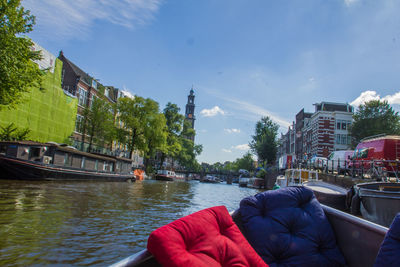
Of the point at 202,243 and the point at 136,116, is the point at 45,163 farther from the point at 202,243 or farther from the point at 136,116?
the point at 202,243

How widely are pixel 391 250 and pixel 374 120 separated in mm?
37598

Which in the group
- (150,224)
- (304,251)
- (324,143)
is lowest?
(150,224)

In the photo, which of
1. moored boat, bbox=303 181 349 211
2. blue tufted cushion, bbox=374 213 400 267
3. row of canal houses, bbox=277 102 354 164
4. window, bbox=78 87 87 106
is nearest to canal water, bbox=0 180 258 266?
blue tufted cushion, bbox=374 213 400 267

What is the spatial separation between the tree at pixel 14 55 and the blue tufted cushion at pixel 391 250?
50.5 ft

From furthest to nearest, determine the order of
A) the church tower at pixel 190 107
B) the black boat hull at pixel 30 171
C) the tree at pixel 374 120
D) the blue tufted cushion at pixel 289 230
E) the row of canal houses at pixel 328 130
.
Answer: the church tower at pixel 190 107, the row of canal houses at pixel 328 130, the tree at pixel 374 120, the black boat hull at pixel 30 171, the blue tufted cushion at pixel 289 230

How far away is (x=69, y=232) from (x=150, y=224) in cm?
205

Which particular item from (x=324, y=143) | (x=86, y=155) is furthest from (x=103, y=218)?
(x=324, y=143)

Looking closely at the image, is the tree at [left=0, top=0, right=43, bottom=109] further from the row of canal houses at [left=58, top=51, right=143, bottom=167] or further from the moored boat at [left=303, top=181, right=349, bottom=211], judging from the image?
the row of canal houses at [left=58, top=51, right=143, bottom=167]

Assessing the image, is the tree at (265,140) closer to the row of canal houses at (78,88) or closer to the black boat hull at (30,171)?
the row of canal houses at (78,88)

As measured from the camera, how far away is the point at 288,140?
61.3 m

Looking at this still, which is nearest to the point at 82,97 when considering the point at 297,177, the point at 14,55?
the point at 14,55

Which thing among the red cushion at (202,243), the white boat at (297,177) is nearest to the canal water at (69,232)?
the red cushion at (202,243)

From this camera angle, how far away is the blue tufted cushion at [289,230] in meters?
2.46

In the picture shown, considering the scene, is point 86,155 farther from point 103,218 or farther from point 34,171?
point 103,218
